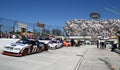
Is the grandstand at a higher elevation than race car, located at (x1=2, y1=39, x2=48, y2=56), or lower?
higher

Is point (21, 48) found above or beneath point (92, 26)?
beneath

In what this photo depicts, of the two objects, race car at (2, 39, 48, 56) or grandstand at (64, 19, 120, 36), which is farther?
grandstand at (64, 19, 120, 36)

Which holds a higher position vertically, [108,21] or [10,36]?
[108,21]

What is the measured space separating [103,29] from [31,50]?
107065 mm

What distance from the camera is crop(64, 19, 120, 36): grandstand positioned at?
121250 mm

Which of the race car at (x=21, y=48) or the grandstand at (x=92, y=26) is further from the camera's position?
the grandstand at (x=92, y=26)

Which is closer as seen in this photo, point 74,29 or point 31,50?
point 31,50

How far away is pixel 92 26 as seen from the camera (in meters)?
127

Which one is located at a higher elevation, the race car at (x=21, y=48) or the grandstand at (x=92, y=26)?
the grandstand at (x=92, y=26)

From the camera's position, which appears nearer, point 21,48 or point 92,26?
point 21,48

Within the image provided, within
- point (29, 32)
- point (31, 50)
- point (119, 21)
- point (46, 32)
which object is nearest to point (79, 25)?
point (119, 21)

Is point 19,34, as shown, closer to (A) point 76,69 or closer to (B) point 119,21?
(A) point 76,69

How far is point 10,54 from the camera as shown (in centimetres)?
1570

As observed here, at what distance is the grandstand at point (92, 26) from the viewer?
12125 centimetres
